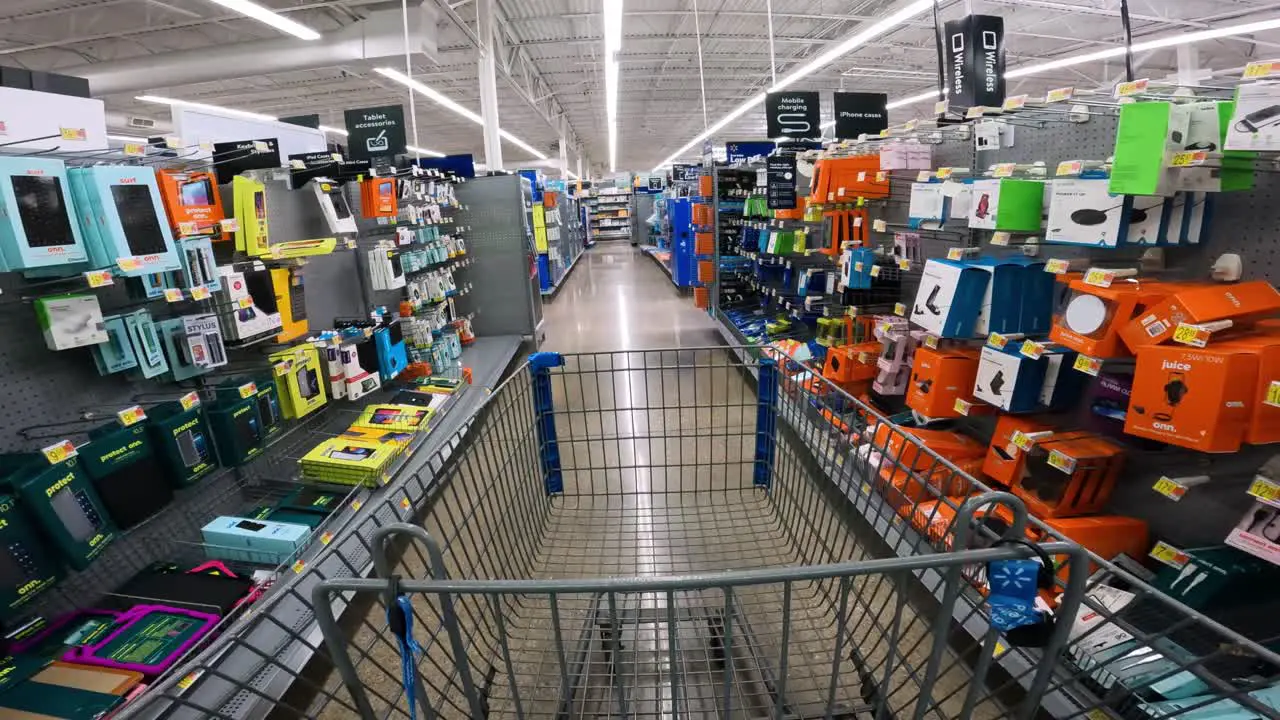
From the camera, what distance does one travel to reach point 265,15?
5934 mm

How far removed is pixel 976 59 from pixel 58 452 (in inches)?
194

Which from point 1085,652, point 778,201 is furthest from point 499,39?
point 1085,652

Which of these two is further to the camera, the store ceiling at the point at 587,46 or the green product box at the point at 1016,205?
the store ceiling at the point at 587,46

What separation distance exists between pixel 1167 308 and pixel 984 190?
0.97m

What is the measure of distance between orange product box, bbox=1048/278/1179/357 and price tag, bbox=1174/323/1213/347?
0.20m

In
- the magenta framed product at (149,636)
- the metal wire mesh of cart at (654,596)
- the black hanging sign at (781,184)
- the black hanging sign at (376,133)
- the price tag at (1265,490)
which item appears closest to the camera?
the metal wire mesh of cart at (654,596)

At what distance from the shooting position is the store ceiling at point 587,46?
865 cm

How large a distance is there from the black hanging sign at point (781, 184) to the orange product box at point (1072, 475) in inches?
134

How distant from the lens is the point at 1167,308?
178 cm

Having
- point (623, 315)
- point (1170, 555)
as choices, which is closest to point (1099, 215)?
point (1170, 555)

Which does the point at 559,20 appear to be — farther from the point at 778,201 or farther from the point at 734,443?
the point at 734,443

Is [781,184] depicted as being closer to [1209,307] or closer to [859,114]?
[859,114]

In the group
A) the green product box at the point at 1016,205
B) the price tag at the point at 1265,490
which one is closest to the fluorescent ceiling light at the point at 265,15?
the green product box at the point at 1016,205

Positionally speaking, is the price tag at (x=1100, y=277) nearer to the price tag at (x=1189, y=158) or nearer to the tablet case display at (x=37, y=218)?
the price tag at (x=1189, y=158)
